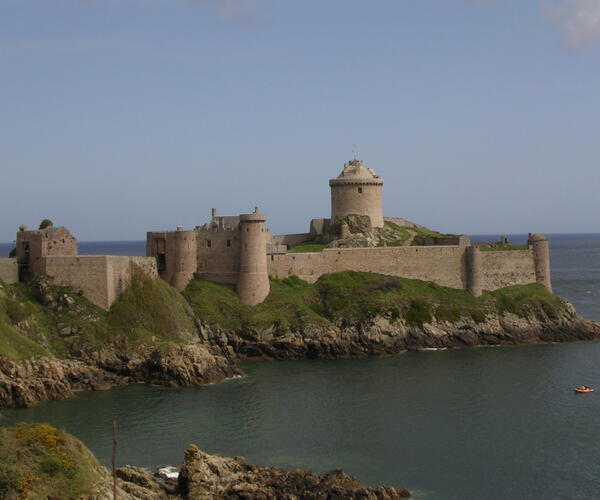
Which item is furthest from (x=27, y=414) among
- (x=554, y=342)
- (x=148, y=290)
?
(x=554, y=342)

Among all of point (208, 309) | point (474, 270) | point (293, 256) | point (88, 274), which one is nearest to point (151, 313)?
point (88, 274)

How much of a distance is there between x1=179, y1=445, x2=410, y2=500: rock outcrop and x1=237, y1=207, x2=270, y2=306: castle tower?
1273 inches

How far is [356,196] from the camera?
86.4 meters

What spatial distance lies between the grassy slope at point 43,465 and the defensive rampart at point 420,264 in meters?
41.1

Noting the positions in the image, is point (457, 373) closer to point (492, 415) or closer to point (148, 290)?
point (492, 415)

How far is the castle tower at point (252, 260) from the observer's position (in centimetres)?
7188

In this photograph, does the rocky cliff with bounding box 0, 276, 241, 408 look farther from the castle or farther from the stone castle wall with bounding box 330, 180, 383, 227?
the stone castle wall with bounding box 330, 180, 383, 227

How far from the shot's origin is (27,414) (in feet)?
163

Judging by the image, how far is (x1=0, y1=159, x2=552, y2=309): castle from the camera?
6475 centimetres

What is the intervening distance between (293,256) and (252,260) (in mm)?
5217

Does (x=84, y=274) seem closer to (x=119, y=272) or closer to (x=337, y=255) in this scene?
(x=119, y=272)

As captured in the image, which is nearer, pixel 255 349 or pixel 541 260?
pixel 255 349

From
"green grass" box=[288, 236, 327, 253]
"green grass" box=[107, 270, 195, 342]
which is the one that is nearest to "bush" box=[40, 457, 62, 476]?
"green grass" box=[107, 270, 195, 342]

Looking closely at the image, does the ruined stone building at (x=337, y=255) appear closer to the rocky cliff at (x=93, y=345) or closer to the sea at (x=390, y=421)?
the rocky cliff at (x=93, y=345)
